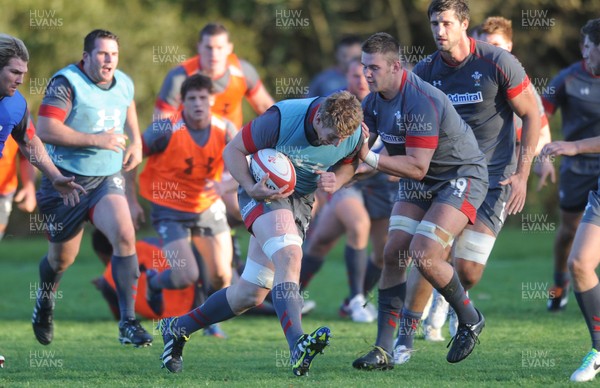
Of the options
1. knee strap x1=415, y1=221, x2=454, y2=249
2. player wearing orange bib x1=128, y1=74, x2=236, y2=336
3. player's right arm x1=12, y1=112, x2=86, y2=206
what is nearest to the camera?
knee strap x1=415, y1=221, x2=454, y2=249

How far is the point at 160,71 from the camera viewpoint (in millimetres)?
19281

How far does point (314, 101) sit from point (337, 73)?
5.67 m

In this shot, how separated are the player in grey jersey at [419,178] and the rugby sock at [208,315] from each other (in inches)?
35.8

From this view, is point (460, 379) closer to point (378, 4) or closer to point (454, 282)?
point (454, 282)

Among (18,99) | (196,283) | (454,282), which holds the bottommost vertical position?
(196,283)

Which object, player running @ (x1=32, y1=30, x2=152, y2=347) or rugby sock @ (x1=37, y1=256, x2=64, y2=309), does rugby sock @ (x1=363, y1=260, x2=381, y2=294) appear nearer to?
player running @ (x1=32, y1=30, x2=152, y2=347)

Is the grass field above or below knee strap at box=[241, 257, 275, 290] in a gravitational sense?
below

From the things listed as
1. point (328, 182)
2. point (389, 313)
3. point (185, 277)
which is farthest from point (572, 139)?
point (328, 182)

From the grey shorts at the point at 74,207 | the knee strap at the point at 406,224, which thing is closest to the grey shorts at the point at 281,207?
the knee strap at the point at 406,224

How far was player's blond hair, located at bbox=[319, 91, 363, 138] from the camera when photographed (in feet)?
17.8

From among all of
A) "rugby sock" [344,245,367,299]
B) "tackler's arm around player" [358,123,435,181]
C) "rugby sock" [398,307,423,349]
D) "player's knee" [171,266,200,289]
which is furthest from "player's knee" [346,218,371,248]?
"tackler's arm around player" [358,123,435,181]

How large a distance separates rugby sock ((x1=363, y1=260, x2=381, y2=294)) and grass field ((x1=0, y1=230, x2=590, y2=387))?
0.39 metres

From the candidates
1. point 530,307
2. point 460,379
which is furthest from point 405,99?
point 530,307

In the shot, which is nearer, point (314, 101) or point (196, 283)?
point (314, 101)
